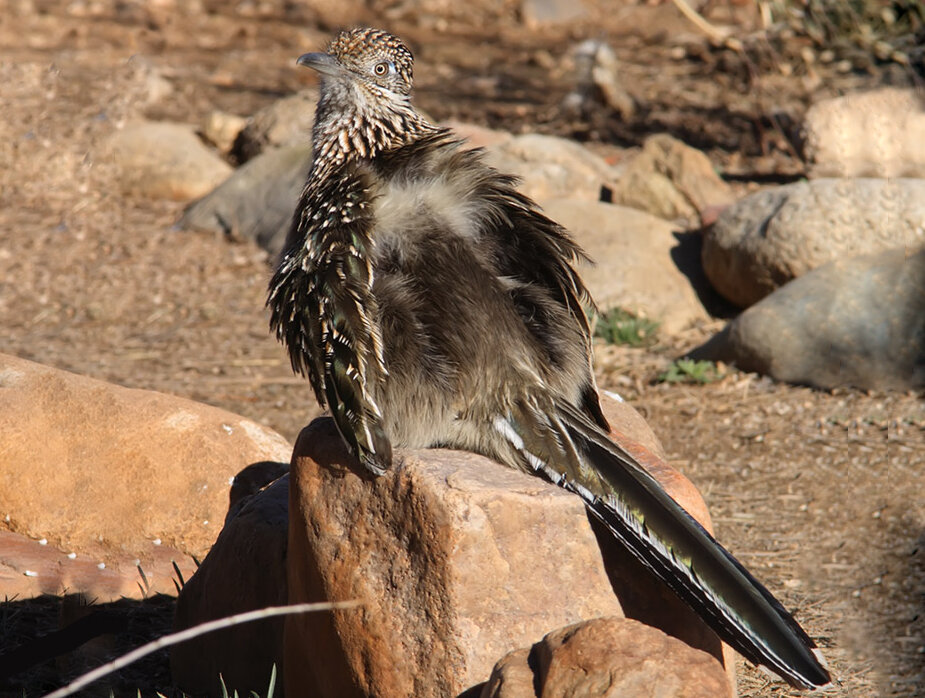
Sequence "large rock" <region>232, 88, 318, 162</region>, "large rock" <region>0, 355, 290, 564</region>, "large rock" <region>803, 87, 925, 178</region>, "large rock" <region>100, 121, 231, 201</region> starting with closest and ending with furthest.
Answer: "large rock" <region>0, 355, 290, 564</region>
"large rock" <region>803, 87, 925, 178</region>
"large rock" <region>232, 88, 318, 162</region>
"large rock" <region>100, 121, 231, 201</region>

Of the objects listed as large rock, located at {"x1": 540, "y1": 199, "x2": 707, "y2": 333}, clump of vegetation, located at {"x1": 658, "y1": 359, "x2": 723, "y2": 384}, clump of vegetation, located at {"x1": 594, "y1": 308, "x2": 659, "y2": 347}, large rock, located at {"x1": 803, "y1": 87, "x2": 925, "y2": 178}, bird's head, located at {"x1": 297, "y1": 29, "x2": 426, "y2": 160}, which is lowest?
clump of vegetation, located at {"x1": 658, "y1": 359, "x2": 723, "y2": 384}

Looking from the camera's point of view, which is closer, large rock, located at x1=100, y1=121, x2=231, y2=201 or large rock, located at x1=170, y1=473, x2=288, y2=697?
large rock, located at x1=170, y1=473, x2=288, y2=697

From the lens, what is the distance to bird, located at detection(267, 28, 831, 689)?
9.30ft

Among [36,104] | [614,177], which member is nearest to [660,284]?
[614,177]

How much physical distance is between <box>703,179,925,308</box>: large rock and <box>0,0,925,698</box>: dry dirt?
20.2 inches

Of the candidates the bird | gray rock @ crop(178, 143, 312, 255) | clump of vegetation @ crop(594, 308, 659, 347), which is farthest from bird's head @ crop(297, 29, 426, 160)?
gray rock @ crop(178, 143, 312, 255)

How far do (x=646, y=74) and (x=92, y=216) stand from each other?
6077 millimetres

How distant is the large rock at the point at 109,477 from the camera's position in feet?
14.3

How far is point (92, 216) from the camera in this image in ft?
30.4

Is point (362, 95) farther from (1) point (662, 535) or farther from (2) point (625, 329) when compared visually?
(2) point (625, 329)

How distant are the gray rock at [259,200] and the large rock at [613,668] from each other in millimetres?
6350

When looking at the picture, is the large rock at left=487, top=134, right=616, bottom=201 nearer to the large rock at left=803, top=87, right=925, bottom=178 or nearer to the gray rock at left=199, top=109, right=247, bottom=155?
the large rock at left=803, top=87, right=925, bottom=178

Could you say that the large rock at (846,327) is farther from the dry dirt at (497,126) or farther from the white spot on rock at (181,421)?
the white spot on rock at (181,421)

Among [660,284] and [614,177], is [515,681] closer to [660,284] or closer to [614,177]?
[660,284]
